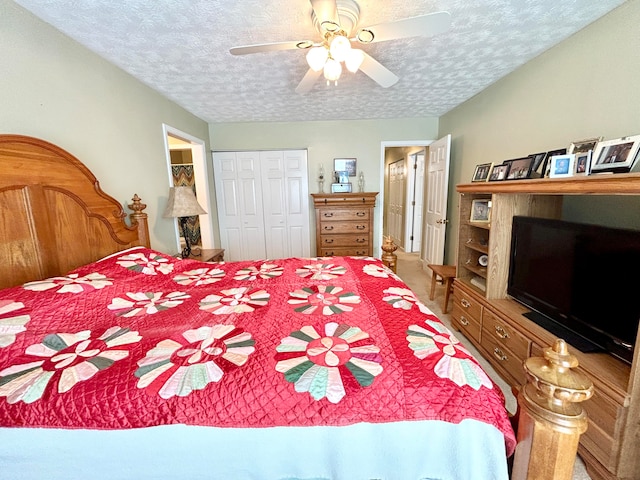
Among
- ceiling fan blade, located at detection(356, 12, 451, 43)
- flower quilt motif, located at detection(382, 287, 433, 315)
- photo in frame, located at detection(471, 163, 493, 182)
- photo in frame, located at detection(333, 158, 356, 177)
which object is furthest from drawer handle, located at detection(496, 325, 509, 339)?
photo in frame, located at detection(333, 158, 356, 177)

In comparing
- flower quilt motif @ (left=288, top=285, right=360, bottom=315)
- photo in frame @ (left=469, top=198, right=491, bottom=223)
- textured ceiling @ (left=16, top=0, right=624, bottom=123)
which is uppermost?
textured ceiling @ (left=16, top=0, right=624, bottom=123)

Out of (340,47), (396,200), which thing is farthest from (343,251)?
(396,200)

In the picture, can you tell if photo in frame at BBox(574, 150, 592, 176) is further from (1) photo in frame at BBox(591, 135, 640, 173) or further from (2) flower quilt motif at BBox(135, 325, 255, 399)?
(2) flower quilt motif at BBox(135, 325, 255, 399)

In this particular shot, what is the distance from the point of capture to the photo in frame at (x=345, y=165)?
152 inches

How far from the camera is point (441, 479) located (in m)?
0.76

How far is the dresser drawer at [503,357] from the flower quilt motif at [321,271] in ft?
3.84

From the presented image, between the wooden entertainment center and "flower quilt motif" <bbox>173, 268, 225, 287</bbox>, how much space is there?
6.37 feet

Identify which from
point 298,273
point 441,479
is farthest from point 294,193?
point 441,479

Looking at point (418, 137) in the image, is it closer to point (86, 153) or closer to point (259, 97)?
point (259, 97)

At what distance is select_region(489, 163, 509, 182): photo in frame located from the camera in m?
2.21

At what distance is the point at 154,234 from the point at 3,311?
1.58 m

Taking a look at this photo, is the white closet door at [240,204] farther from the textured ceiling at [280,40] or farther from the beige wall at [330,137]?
the textured ceiling at [280,40]

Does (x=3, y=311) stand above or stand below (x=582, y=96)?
below

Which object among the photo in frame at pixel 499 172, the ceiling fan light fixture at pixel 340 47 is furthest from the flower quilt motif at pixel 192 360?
the photo in frame at pixel 499 172
